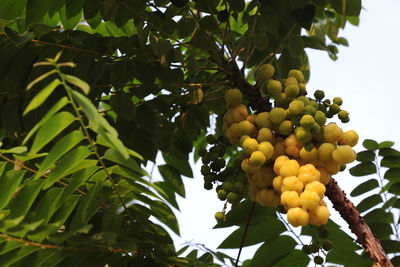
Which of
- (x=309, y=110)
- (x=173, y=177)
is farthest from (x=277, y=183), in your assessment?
(x=173, y=177)

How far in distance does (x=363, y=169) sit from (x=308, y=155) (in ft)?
3.41

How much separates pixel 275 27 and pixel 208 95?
43cm

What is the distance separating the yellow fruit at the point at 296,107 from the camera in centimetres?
186

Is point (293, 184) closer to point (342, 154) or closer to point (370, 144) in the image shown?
point (342, 154)

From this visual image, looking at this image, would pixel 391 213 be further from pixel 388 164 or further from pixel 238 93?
pixel 238 93

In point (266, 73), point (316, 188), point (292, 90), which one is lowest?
point (316, 188)

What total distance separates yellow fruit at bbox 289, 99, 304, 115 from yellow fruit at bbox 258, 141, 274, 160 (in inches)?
5.8

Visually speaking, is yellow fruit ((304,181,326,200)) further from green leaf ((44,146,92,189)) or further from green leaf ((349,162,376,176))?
green leaf ((349,162,376,176))


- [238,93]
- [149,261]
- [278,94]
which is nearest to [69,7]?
[238,93]

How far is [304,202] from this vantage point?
1631mm

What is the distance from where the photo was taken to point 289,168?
68.6 inches

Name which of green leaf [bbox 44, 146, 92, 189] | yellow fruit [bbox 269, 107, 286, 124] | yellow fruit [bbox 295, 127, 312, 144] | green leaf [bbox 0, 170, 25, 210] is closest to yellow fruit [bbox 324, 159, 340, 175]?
yellow fruit [bbox 295, 127, 312, 144]

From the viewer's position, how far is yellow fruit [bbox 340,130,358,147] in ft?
6.05

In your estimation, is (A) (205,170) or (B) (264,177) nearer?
(B) (264,177)
